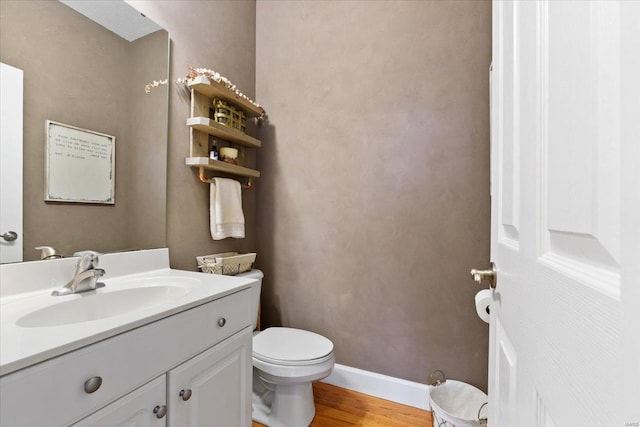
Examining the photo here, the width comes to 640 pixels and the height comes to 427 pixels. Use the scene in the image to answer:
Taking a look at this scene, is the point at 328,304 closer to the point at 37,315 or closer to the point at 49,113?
the point at 37,315

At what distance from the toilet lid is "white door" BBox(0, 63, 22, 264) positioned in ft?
3.31

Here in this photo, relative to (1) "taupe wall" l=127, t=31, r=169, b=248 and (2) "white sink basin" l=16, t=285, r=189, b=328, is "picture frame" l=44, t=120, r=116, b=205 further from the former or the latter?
(2) "white sink basin" l=16, t=285, r=189, b=328

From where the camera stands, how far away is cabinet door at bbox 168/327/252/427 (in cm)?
82

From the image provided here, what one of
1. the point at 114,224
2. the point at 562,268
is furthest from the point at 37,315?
the point at 562,268

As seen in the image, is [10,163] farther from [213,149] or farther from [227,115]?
[227,115]

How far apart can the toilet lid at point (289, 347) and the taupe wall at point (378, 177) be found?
0.97 ft

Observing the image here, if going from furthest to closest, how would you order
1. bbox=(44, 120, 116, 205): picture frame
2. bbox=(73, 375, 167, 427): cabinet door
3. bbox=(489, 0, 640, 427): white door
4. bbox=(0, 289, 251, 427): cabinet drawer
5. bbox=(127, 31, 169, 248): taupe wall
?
1. bbox=(127, 31, 169, 248): taupe wall
2. bbox=(44, 120, 116, 205): picture frame
3. bbox=(73, 375, 167, 427): cabinet door
4. bbox=(0, 289, 251, 427): cabinet drawer
5. bbox=(489, 0, 640, 427): white door

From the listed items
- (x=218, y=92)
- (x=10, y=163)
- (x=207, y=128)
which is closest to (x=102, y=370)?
(x=10, y=163)

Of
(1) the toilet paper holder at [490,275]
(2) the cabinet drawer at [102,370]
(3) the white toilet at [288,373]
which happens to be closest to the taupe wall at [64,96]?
(2) the cabinet drawer at [102,370]

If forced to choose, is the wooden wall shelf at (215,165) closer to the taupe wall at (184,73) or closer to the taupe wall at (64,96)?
the taupe wall at (184,73)

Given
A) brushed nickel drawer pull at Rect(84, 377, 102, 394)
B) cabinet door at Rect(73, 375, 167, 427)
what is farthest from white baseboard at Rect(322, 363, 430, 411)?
brushed nickel drawer pull at Rect(84, 377, 102, 394)

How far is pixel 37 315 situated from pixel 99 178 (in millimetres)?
567

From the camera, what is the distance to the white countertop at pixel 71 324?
54 centimetres

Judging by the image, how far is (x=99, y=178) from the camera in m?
1.14
